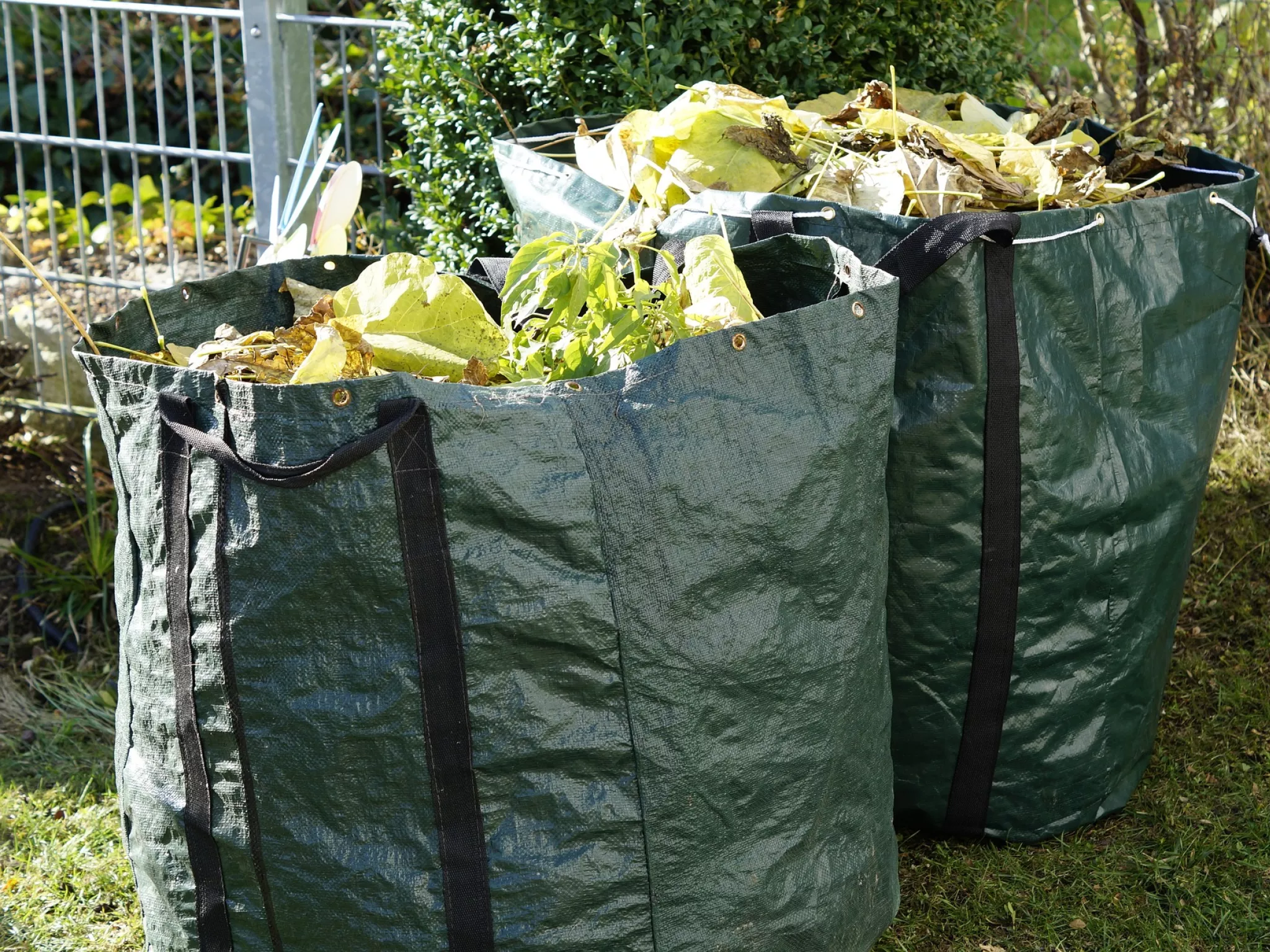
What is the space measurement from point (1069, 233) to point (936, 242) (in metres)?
0.20

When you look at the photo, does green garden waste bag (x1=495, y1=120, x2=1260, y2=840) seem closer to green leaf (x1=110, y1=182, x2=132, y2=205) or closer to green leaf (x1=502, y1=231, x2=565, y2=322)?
green leaf (x1=502, y1=231, x2=565, y2=322)

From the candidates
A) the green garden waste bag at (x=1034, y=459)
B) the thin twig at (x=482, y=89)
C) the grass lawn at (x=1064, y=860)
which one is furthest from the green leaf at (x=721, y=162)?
the grass lawn at (x=1064, y=860)

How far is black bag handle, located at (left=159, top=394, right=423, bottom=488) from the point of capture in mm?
1312

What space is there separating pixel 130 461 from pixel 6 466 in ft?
7.02

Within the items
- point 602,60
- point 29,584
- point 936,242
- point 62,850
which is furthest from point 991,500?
point 29,584

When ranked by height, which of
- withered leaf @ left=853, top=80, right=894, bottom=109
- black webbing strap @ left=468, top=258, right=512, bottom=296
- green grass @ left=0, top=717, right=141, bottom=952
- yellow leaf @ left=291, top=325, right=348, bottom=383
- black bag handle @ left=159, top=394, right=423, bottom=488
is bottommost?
green grass @ left=0, top=717, right=141, bottom=952

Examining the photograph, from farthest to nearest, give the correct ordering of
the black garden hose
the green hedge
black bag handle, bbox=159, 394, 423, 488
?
1. the black garden hose
2. the green hedge
3. black bag handle, bbox=159, 394, 423, 488

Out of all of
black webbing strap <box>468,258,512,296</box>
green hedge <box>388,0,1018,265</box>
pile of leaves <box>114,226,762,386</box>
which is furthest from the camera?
green hedge <box>388,0,1018,265</box>

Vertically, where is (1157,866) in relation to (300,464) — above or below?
below

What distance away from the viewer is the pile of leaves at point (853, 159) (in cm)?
197

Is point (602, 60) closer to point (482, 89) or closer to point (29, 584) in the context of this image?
point (482, 89)

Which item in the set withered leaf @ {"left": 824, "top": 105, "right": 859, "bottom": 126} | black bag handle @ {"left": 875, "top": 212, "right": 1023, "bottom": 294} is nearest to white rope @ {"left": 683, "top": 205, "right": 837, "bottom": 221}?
black bag handle @ {"left": 875, "top": 212, "right": 1023, "bottom": 294}

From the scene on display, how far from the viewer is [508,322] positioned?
171 centimetres

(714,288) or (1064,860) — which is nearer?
(714,288)
